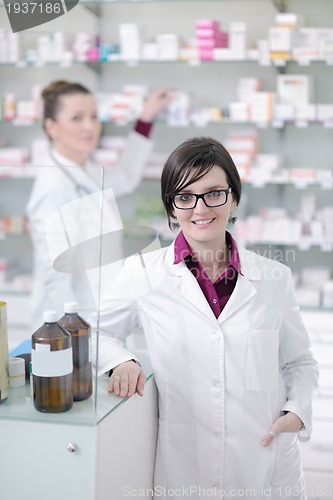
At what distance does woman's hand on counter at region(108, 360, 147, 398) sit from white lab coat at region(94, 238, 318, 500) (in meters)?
0.12

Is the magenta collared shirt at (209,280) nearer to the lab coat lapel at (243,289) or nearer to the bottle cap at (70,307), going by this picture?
the lab coat lapel at (243,289)

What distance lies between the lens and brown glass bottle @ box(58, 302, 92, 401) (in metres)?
1.52

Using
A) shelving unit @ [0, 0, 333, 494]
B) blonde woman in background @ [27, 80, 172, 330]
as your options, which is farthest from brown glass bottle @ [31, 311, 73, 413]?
shelving unit @ [0, 0, 333, 494]

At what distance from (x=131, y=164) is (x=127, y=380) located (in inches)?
124

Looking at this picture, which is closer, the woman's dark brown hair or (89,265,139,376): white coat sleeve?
the woman's dark brown hair

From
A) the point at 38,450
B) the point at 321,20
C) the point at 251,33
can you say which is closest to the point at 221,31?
the point at 251,33

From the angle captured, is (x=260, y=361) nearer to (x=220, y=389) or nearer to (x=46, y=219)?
(x=220, y=389)

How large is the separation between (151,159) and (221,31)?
3.18 feet

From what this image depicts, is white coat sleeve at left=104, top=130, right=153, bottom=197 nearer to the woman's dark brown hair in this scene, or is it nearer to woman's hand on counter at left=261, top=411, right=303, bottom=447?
the woman's dark brown hair

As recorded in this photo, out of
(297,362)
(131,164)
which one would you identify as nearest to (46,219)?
(297,362)

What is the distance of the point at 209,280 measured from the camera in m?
1.90

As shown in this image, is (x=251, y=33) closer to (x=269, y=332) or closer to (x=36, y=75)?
(x=36, y=75)

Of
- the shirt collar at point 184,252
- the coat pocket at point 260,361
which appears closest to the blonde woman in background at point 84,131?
the shirt collar at point 184,252

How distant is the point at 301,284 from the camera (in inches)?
179
